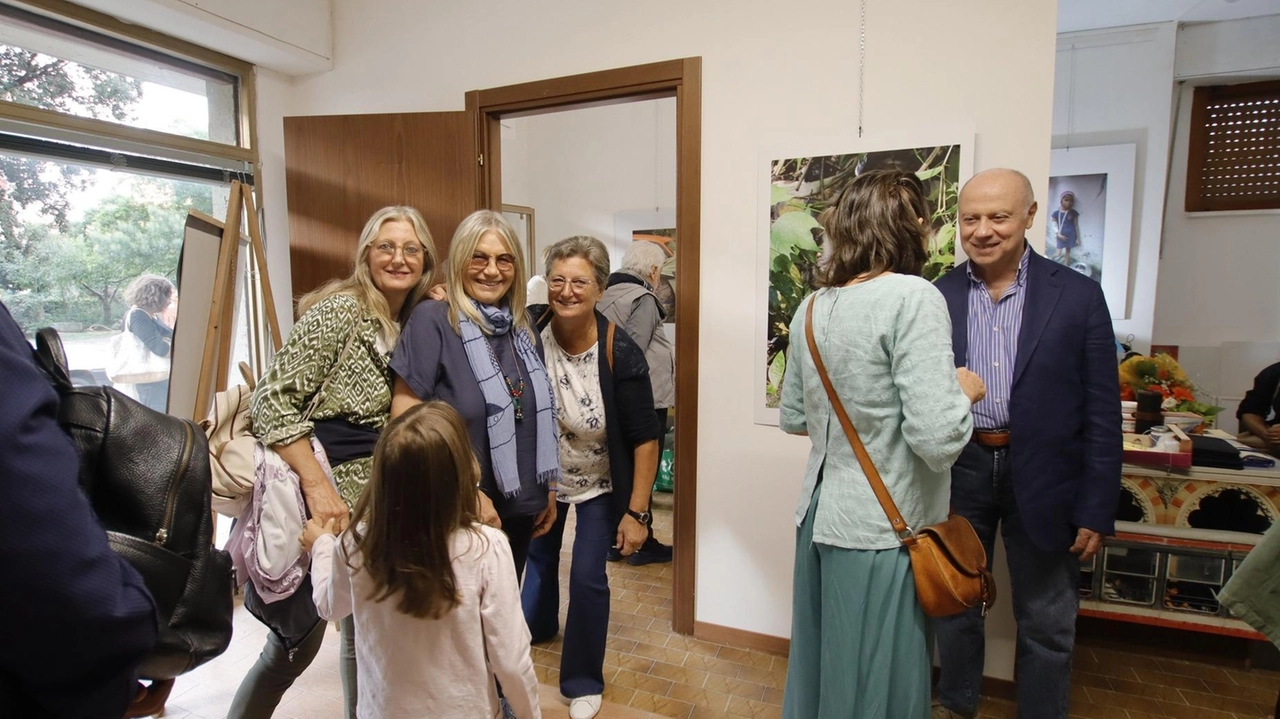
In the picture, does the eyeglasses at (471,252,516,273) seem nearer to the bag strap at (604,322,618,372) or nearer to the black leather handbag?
the bag strap at (604,322,618,372)

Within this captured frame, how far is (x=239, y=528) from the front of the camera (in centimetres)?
162

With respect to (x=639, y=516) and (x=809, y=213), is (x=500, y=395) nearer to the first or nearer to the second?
(x=639, y=516)

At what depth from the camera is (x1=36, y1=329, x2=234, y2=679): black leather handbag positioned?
0.80m

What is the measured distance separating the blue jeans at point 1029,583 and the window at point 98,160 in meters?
3.19

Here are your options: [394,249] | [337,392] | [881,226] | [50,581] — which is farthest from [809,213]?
Answer: [50,581]

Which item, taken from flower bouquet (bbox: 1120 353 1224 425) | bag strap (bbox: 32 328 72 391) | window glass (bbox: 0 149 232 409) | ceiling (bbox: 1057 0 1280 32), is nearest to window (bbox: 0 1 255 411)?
window glass (bbox: 0 149 232 409)

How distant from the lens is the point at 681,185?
2479 millimetres

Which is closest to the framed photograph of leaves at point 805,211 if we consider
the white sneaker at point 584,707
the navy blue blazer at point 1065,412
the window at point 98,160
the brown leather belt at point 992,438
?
the navy blue blazer at point 1065,412

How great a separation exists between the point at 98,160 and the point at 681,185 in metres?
2.28

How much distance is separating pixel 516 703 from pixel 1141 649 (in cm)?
259

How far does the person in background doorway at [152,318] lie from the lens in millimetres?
2736

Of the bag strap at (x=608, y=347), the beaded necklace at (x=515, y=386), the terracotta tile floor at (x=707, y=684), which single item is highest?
the bag strap at (x=608, y=347)

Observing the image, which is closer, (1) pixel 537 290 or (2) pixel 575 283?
(2) pixel 575 283

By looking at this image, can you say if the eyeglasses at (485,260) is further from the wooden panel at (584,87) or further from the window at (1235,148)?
the window at (1235,148)
